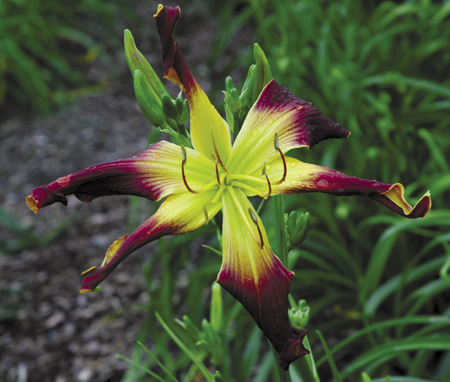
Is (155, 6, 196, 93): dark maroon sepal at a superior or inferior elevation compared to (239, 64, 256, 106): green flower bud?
superior

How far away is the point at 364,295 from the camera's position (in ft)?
4.24

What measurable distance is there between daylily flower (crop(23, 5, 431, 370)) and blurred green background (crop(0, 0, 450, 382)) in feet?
0.87

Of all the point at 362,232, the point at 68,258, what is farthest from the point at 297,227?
the point at 68,258

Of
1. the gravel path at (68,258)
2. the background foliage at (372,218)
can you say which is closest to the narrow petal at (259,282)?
the background foliage at (372,218)

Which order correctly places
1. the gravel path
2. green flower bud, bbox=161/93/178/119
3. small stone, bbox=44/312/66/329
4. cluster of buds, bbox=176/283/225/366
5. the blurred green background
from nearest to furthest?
green flower bud, bbox=161/93/178/119, cluster of buds, bbox=176/283/225/366, the blurred green background, the gravel path, small stone, bbox=44/312/66/329

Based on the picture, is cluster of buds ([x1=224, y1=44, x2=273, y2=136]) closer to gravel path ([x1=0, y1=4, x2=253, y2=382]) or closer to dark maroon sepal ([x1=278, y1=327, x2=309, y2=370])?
dark maroon sepal ([x1=278, y1=327, x2=309, y2=370])

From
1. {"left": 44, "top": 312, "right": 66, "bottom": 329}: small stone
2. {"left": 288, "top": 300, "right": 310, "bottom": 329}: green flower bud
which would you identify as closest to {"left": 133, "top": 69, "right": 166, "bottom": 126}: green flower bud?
{"left": 288, "top": 300, "right": 310, "bottom": 329}: green flower bud

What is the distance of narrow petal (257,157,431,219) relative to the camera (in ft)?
1.66

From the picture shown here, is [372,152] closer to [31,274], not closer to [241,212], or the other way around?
[241,212]

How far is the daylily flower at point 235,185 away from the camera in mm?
509

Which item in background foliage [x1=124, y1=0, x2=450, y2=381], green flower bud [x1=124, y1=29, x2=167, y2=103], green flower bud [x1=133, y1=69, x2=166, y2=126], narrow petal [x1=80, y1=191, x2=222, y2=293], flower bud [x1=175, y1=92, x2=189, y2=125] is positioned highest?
green flower bud [x1=124, y1=29, x2=167, y2=103]

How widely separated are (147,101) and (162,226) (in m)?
0.20

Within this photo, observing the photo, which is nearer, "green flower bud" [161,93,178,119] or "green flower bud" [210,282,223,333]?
"green flower bud" [161,93,178,119]

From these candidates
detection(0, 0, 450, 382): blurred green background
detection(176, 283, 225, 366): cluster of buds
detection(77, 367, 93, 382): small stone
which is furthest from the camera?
detection(77, 367, 93, 382): small stone
